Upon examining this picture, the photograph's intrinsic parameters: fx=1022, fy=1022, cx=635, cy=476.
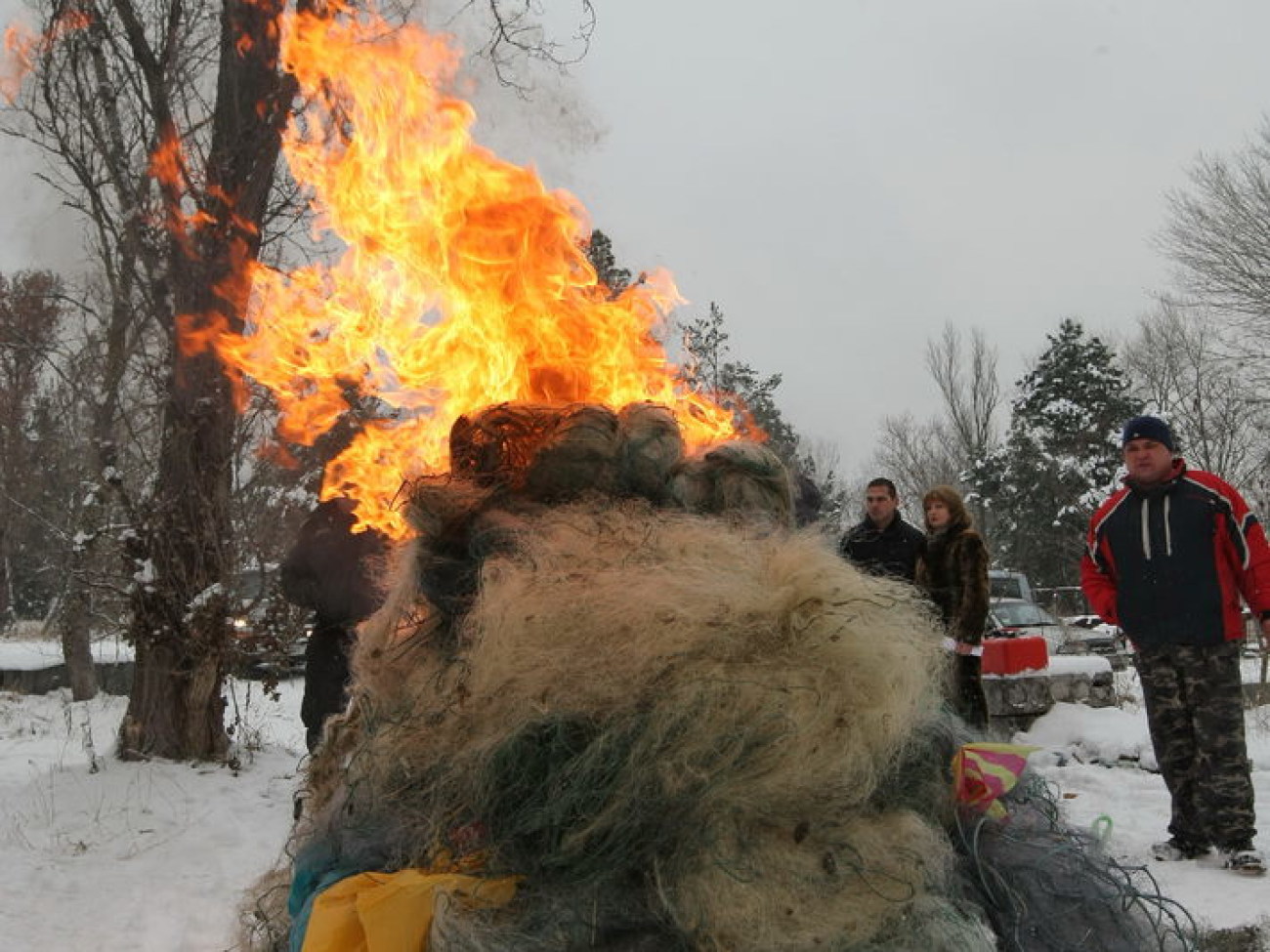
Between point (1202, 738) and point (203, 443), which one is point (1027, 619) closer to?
point (1202, 738)

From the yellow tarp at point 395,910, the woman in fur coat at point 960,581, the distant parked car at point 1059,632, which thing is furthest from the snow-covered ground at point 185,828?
the distant parked car at point 1059,632

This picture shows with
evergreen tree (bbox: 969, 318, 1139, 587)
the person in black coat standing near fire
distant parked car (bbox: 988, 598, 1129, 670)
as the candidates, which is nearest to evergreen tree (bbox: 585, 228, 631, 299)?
distant parked car (bbox: 988, 598, 1129, 670)

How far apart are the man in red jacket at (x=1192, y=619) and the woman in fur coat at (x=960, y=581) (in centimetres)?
110

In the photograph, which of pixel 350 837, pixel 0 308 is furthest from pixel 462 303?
pixel 0 308

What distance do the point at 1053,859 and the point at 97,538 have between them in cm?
740

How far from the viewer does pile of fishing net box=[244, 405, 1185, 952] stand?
136 cm

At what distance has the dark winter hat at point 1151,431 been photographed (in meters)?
4.61

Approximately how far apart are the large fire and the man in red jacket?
2640mm

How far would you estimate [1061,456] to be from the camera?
113 ft

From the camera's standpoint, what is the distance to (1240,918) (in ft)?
11.8

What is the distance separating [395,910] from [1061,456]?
36317 mm

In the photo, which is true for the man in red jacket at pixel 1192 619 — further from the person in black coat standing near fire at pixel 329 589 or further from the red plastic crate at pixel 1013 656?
the red plastic crate at pixel 1013 656

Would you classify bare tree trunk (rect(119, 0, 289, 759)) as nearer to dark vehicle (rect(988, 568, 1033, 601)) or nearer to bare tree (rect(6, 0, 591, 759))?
bare tree (rect(6, 0, 591, 759))

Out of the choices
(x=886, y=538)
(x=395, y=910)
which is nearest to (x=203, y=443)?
(x=886, y=538)
